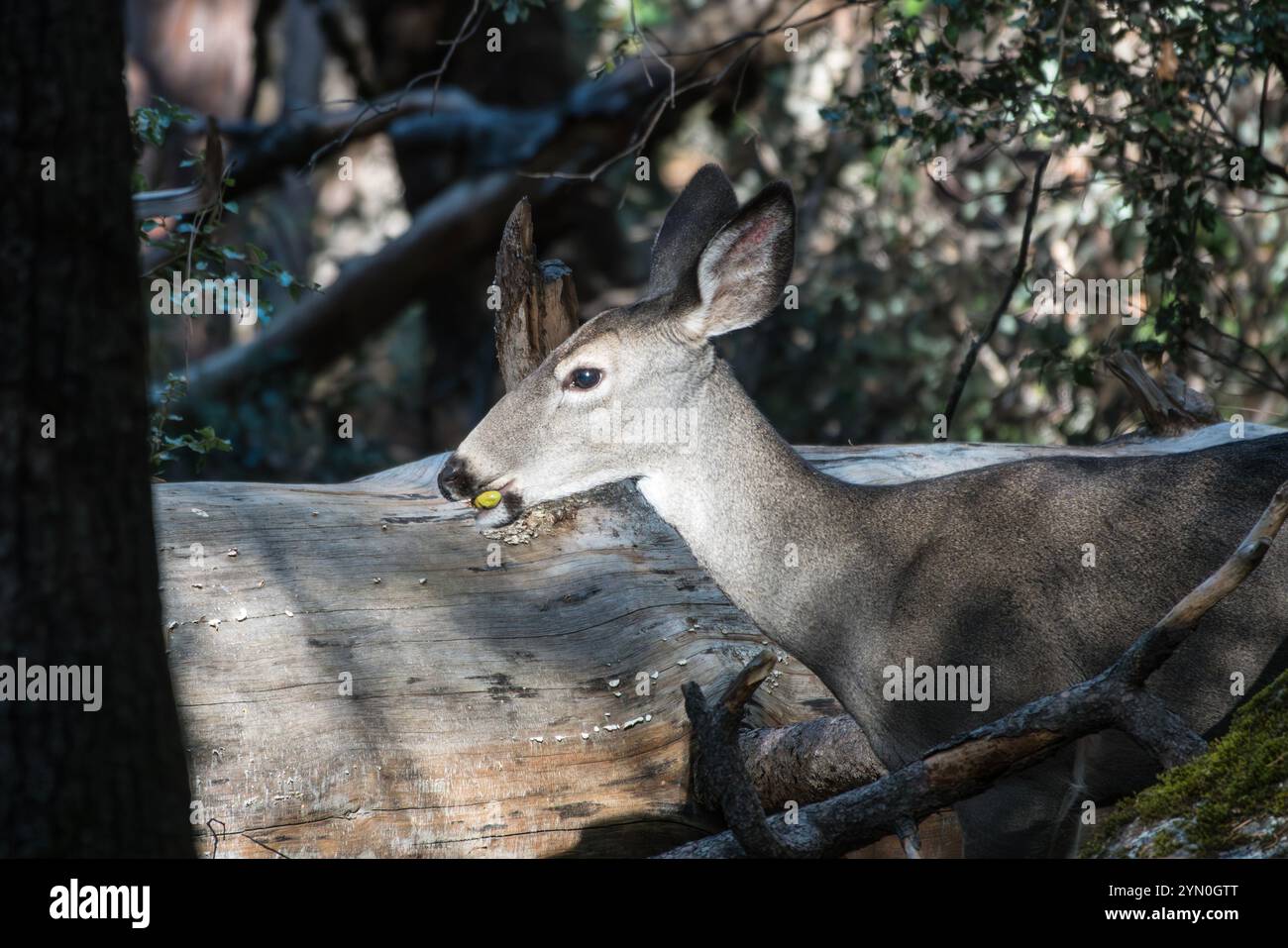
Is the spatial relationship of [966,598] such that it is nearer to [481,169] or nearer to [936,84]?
[936,84]

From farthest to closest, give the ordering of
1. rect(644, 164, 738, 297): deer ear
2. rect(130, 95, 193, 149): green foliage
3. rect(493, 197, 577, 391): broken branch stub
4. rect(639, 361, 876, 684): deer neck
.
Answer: rect(493, 197, 577, 391): broken branch stub, rect(130, 95, 193, 149): green foliage, rect(644, 164, 738, 297): deer ear, rect(639, 361, 876, 684): deer neck

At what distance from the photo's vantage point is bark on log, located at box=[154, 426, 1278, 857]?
527 centimetres

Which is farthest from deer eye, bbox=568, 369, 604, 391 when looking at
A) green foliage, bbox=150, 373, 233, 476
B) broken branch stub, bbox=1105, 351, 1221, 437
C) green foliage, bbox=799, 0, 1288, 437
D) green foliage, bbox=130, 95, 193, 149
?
broken branch stub, bbox=1105, 351, 1221, 437

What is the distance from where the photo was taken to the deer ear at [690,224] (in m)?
5.87

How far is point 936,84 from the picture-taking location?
7.57m

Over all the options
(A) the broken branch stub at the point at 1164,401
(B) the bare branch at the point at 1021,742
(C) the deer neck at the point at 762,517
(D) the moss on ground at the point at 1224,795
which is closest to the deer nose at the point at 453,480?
(C) the deer neck at the point at 762,517

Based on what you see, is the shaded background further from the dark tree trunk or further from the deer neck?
the dark tree trunk

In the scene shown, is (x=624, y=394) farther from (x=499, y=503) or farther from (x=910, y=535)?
(x=910, y=535)

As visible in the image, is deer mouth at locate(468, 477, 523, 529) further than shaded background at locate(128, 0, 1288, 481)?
No

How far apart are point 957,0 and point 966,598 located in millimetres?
3362

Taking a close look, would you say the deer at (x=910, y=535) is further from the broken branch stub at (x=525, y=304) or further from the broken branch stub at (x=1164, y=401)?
the broken branch stub at (x=1164, y=401)

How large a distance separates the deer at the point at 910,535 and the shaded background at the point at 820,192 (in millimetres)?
2105
